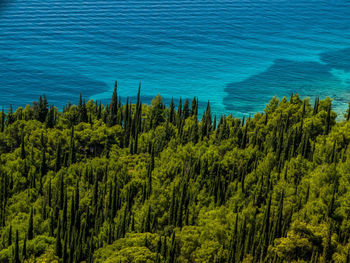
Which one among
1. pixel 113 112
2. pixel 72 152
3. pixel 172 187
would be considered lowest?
pixel 172 187

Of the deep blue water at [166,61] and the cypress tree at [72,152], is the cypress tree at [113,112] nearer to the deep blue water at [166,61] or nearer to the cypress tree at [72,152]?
the cypress tree at [72,152]

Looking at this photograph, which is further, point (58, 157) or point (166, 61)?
point (166, 61)

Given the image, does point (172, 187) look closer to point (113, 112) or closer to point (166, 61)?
point (113, 112)

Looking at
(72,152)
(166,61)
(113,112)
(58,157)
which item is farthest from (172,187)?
(166,61)

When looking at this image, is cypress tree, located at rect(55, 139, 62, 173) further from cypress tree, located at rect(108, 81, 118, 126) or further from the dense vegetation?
cypress tree, located at rect(108, 81, 118, 126)

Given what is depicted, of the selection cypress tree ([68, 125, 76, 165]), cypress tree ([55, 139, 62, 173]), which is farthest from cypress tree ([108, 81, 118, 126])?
cypress tree ([55, 139, 62, 173])

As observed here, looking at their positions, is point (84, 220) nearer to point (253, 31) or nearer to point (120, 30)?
point (120, 30)
